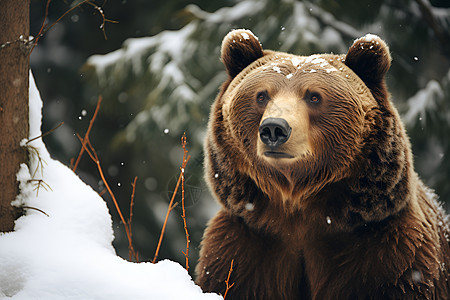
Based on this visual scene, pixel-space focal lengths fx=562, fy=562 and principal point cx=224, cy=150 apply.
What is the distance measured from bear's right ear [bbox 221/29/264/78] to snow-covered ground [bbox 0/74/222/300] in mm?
1190

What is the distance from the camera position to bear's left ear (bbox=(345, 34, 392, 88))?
10.2 feet

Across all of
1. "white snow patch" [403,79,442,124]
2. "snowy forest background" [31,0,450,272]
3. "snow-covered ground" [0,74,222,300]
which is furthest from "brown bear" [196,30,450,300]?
"white snow patch" [403,79,442,124]

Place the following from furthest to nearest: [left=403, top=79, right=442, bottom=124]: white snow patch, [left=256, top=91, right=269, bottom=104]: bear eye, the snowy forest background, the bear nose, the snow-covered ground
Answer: the snowy forest background < [left=403, top=79, right=442, bottom=124]: white snow patch < [left=256, top=91, right=269, bottom=104]: bear eye < the bear nose < the snow-covered ground

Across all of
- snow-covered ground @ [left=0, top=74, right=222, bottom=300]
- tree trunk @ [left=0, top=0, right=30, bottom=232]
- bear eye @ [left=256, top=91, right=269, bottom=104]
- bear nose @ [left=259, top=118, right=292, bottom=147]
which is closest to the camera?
snow-covered ground @ [left=0, top=74, right=222, bottom=300]

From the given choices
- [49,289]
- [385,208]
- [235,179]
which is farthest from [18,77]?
[385,208]

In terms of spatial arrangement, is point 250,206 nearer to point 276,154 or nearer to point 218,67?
point 276,154

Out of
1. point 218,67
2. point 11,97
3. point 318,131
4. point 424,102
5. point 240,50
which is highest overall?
point 11,97

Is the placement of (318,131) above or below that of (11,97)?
below

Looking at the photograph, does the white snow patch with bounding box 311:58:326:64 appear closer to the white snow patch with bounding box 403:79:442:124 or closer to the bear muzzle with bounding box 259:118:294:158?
the bear muzzle with bounding box 259:118:294:158

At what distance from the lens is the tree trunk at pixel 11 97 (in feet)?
8.31

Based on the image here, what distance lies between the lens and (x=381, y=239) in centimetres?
299

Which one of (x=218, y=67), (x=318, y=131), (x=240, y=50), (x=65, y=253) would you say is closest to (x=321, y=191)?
(x=318, y=131)

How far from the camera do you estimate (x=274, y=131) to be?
2.73 m

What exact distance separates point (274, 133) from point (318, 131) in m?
0.36
